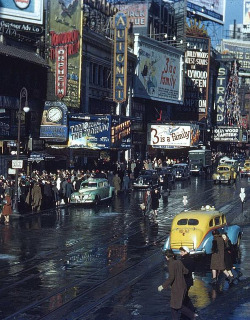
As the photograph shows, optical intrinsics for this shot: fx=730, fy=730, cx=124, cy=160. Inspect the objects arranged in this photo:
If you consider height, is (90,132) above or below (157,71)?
below

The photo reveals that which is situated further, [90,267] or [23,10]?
[23,10]

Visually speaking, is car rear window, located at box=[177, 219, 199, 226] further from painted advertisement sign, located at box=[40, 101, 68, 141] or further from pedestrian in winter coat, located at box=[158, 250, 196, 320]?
painted advertisement sign, located at box=[40, 101, 68, 141]

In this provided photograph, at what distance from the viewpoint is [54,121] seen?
202ft

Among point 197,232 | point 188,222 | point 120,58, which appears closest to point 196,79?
point 120,58

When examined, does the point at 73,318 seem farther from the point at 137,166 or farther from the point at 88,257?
the point at 137,166

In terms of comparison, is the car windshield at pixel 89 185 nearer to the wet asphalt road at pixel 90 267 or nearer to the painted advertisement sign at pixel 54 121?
the wet asphalt road at pixel 90 267

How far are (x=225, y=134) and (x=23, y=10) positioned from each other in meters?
63.5

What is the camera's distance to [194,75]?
109m

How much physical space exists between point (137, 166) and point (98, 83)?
1255 centimetres

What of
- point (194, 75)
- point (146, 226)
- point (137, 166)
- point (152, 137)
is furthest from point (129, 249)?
point (194, 75)

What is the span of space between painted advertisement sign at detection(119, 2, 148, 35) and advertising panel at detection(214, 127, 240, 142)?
79.2ft

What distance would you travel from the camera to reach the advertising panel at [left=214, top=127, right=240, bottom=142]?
382 ft

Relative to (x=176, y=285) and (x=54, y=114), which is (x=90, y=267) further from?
(x=54, y=114)

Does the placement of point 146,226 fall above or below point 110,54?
below
